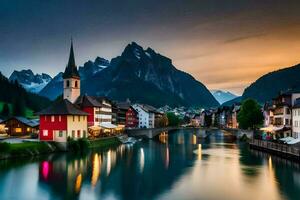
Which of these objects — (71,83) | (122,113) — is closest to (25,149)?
(71,83)

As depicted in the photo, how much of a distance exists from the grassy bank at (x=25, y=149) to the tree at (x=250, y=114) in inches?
2319

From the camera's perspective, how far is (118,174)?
4812 centimetres

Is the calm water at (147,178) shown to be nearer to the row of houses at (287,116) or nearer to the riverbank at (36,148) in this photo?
the riverbank at (36,148)

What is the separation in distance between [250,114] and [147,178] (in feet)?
235

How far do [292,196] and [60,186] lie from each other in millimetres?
22369

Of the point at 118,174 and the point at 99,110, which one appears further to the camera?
the point at 99,110

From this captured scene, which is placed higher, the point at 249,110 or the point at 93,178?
the point at 249,110

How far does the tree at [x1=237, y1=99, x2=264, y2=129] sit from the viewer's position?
4294 inches

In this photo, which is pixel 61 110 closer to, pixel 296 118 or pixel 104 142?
pixel 104 142

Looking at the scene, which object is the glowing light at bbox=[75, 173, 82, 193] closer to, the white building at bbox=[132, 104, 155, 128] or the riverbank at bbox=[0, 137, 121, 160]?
the riverbank at bbox=[0, 137, 121, 160]

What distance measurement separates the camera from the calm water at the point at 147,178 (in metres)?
36.5

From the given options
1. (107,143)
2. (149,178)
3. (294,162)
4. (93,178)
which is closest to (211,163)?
(294,162)

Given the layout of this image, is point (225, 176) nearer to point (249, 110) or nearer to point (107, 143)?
point (107, 143)

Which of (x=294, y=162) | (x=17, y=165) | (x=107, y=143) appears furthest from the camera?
(x=107, y=143)
